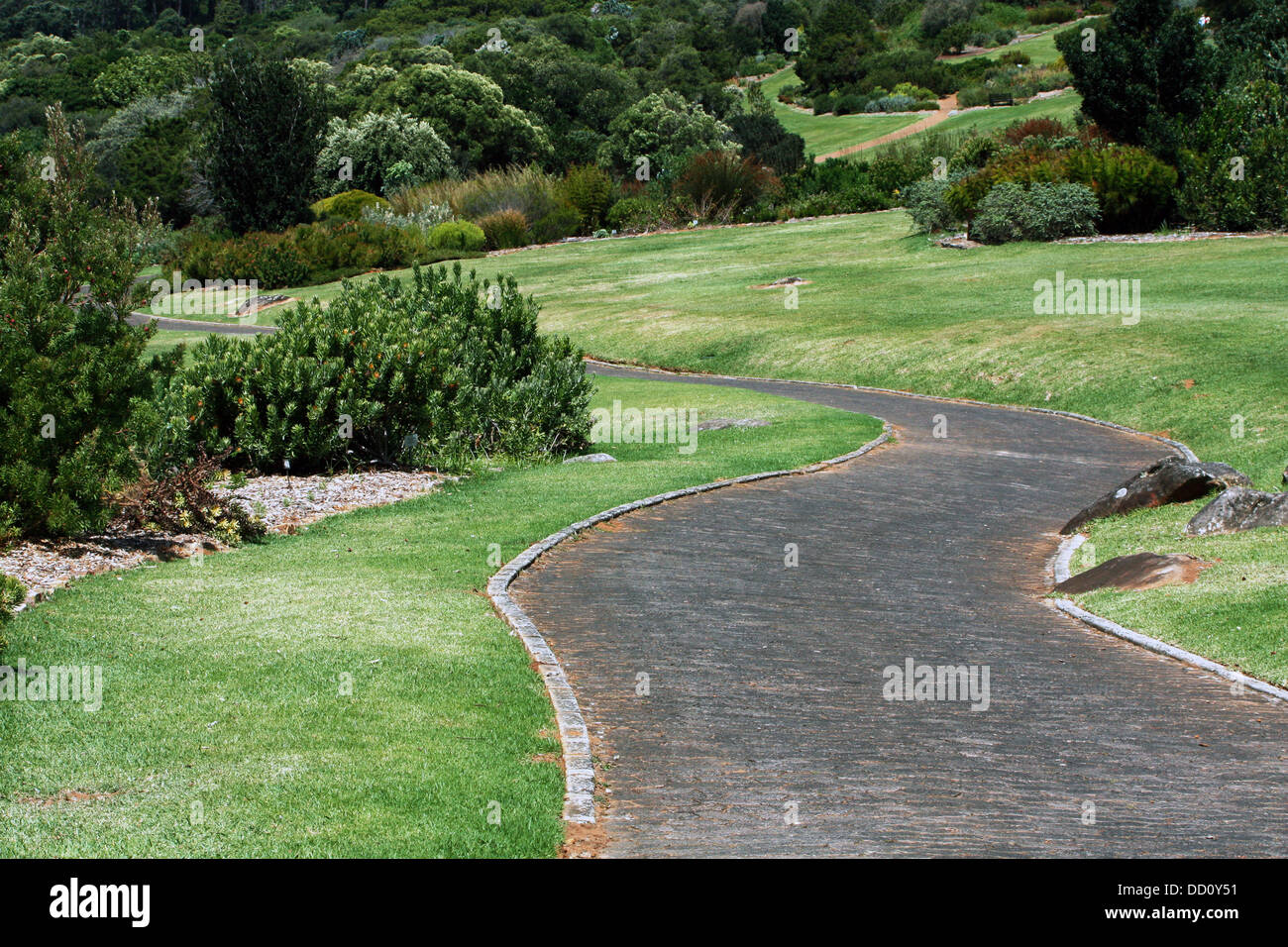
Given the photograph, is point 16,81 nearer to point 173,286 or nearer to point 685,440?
point 173,286

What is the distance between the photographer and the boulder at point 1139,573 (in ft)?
39.8

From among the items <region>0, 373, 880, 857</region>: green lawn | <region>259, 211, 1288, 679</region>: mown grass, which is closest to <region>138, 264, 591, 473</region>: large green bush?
<region>0, 373, 880, 857</region>: green lawn

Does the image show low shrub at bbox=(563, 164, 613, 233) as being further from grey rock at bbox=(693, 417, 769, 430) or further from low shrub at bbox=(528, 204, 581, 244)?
grey rock at bbox=(693, 417, 769, 430)

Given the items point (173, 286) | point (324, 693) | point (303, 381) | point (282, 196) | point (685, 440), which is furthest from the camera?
point (282, 196)

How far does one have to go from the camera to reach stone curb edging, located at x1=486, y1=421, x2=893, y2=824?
689cm

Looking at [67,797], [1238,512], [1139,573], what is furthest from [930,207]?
[67,797]

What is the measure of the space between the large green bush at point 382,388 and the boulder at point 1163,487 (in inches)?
336

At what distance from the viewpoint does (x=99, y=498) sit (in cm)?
1199

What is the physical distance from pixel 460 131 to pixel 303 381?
220 feet

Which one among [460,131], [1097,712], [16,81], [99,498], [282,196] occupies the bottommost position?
[1097,712]

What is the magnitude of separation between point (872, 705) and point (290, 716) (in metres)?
3.97

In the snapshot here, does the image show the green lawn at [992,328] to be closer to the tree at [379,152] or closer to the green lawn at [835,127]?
the tree at [379,152]

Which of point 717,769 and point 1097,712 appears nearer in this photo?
point 717,769

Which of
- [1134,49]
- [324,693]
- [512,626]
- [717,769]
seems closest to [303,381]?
[512,626]
